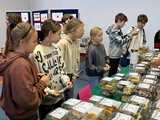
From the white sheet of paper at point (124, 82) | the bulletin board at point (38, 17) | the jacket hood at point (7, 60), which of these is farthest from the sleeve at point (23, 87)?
the bulletin board at point (38, 17)

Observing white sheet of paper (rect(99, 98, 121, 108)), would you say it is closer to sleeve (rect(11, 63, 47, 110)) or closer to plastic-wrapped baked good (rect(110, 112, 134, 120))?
plastic-wrapped baked good (rect(110, 112, 134, 120))

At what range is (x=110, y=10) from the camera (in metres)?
6.34

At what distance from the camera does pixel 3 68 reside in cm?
165

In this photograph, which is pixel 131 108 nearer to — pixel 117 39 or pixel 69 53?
pixel 69 53

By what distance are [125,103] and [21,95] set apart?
0.69 m

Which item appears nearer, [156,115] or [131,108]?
[156,115]

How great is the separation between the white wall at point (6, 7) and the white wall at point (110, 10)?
795 millimetres

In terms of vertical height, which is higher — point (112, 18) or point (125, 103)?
point (112, 18)

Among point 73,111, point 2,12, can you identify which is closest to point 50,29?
point 73,111

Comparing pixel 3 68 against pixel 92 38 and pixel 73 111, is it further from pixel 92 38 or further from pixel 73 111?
pixel 92 38

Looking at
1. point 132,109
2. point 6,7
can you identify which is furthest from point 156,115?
point 6,7

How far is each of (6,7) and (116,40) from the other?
14.6ft

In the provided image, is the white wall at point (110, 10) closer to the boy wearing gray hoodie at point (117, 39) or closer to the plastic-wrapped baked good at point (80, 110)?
the boy wearing gray hoodie at point (117, 39)

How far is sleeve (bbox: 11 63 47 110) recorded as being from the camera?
1563mm
